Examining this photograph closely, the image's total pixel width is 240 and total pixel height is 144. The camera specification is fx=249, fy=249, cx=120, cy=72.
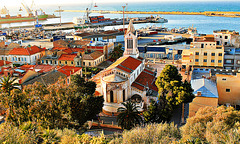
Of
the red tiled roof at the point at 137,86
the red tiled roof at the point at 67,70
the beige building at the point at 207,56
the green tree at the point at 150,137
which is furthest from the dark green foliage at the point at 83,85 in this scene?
the beige building at the point at 207,56

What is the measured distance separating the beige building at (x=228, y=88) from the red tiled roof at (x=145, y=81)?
23.7ft

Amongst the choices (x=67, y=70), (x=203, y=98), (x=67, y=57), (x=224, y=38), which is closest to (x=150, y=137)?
(x=203, y=98)

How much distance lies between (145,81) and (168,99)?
7551 mm

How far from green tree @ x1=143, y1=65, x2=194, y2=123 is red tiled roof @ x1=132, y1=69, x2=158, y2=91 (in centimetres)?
424

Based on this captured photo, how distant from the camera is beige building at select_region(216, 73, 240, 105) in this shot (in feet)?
88.7

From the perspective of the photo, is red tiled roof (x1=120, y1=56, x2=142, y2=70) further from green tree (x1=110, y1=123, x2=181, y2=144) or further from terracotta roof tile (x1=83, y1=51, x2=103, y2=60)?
green tree (x1=110, y1=123, x2=181, y2=144)

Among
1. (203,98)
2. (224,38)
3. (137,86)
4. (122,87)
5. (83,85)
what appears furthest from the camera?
(224,38)

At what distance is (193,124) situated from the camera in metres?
17.0

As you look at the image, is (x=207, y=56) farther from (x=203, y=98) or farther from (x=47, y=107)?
(x=47, y=107)

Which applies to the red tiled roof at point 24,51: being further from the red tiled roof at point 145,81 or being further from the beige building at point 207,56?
the beige building at point 207,56

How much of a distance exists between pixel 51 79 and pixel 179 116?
15.5 m

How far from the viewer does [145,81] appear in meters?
30.7

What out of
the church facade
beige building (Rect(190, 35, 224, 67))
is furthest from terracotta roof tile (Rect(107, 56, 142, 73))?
beige building (Rect(190, 35, 224, 67))

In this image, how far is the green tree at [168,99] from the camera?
22406 mm
